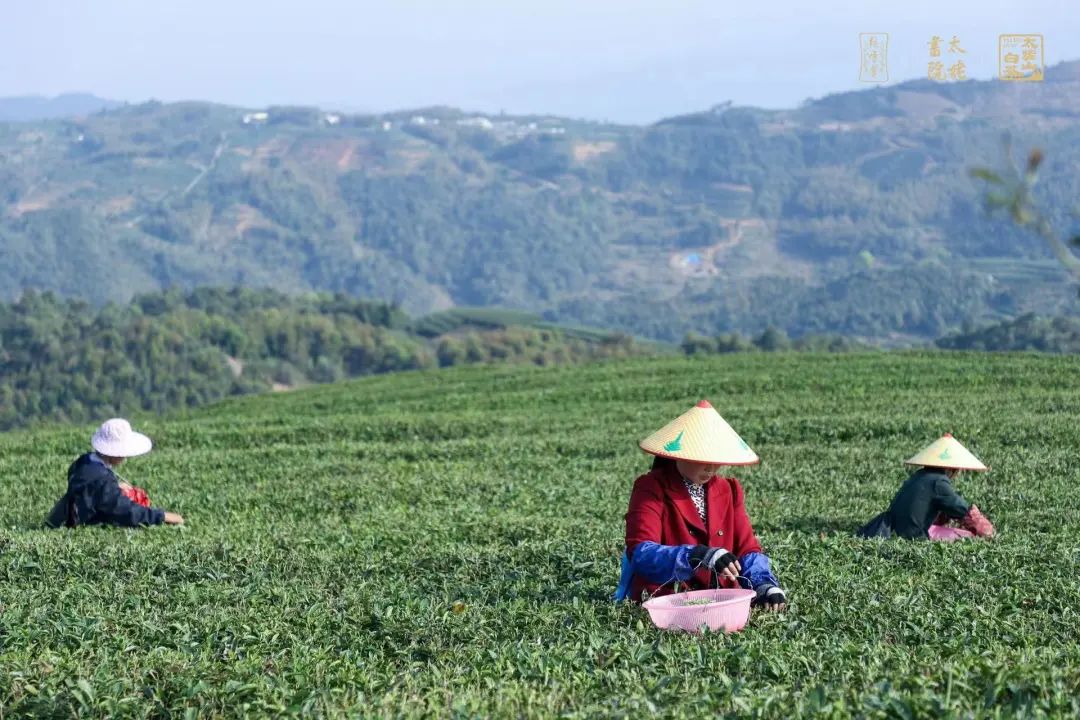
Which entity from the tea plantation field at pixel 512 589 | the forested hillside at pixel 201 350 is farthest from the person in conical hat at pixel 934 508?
the forested hillside at pixel 201 350

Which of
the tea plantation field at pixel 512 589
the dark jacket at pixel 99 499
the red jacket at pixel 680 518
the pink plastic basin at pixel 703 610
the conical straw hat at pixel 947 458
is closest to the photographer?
the tea plantation field at pixel 512 589

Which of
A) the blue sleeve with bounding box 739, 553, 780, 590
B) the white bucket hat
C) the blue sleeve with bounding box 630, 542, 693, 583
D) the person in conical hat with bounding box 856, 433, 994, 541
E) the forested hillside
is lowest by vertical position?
the forested hillside

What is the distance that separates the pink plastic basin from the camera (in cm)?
726

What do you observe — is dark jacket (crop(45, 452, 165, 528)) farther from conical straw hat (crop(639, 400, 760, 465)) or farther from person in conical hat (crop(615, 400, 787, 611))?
conical straw hat (crop(639, 400, 760, 465))

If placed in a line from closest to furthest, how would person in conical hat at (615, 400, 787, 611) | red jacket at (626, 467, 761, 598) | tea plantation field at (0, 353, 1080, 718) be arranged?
tea plantation field at (0, 353, 1080, 718)
person in conical hat at (615, 400, 787, 611)
red jacket at (626, 467, 761, 598)

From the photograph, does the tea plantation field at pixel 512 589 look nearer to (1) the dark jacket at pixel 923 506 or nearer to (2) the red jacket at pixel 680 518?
(2) the red jacket at pixel 680 518

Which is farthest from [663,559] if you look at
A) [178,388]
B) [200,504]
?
[178,388]

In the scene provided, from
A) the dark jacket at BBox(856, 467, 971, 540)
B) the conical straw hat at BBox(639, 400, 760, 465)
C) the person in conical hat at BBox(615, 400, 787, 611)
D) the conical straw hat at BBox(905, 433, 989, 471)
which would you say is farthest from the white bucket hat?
the conical straw hat at BBox(905, 433, 989, 471)

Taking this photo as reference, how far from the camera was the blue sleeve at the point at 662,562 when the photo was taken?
24.3ft

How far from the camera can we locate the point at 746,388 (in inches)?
1131

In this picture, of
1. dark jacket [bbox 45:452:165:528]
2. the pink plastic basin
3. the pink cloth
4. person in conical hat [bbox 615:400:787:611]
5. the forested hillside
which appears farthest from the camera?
the forested hillside

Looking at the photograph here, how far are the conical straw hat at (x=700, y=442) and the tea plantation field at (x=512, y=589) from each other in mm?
992

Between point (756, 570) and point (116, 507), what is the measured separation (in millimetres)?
7574

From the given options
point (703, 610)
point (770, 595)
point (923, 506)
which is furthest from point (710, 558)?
point (923, 506)
